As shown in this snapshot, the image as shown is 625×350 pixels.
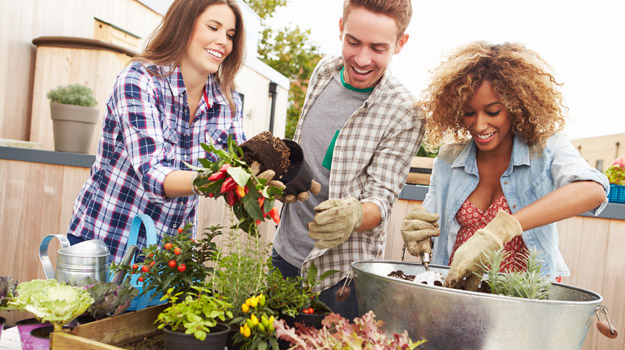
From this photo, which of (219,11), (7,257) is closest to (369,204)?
(219,11)

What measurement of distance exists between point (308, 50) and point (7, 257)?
39.4ft

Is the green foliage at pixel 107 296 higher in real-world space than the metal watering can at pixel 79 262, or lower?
lower

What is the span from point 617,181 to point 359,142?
93.9 inches

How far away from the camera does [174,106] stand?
5.32 ft

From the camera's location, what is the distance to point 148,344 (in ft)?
3.47

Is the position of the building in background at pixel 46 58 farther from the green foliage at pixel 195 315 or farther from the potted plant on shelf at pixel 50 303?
the green foliage at pixel 195 315

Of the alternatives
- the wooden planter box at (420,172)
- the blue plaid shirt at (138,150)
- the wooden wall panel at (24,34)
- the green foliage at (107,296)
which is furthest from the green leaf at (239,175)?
the wooden wall panel at (24,34)

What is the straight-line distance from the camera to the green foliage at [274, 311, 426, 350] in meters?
0.83

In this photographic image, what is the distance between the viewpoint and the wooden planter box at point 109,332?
90 centimetres

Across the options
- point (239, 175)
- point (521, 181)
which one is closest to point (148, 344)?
point (239, 175)

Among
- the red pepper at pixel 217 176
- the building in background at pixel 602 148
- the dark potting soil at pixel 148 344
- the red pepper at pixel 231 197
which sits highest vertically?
the building in background at pixel 602 148

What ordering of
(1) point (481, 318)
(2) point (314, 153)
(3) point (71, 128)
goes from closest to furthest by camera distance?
1. (1) point (481, 318)
2. (2) point (314, 153)
3. (3) point (71, 128)

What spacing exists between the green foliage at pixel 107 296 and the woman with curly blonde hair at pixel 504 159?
70cm

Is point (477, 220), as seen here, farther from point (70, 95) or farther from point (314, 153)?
point (70, 95)
